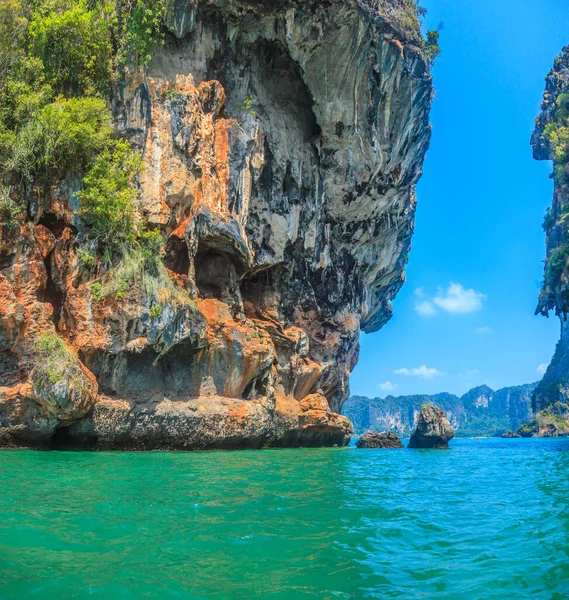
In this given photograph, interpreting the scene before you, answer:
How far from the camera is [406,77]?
25422 millimetres

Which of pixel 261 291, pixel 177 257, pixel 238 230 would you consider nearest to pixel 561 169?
pixel 261 291

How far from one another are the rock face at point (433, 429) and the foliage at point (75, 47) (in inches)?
1022

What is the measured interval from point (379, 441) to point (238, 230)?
61.5 feet

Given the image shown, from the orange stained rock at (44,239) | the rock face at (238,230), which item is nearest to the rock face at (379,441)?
the rock face at (238,230)

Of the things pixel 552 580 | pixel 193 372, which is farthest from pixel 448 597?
pixel 193 372

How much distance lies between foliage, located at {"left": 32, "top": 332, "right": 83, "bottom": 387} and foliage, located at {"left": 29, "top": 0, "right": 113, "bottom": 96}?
9179 millimetres

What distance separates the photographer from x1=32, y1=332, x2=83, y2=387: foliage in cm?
1469

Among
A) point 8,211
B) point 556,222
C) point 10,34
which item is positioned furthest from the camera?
point 556,222

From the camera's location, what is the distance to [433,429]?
3319 centimetres

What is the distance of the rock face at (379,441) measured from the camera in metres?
33.2

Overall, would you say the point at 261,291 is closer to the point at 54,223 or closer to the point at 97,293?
the point at 97,293

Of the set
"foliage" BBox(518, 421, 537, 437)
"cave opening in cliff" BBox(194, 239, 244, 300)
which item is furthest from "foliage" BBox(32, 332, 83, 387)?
"foliage" BBox(518, 421, 537, 437)

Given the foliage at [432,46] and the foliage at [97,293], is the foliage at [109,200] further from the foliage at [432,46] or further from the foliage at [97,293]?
the foliage at [432,46]

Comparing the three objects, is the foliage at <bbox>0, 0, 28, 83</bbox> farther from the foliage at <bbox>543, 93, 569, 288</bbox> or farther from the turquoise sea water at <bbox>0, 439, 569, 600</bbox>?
the foliage at <bbox>543, 93, 569, 288</bbox>
